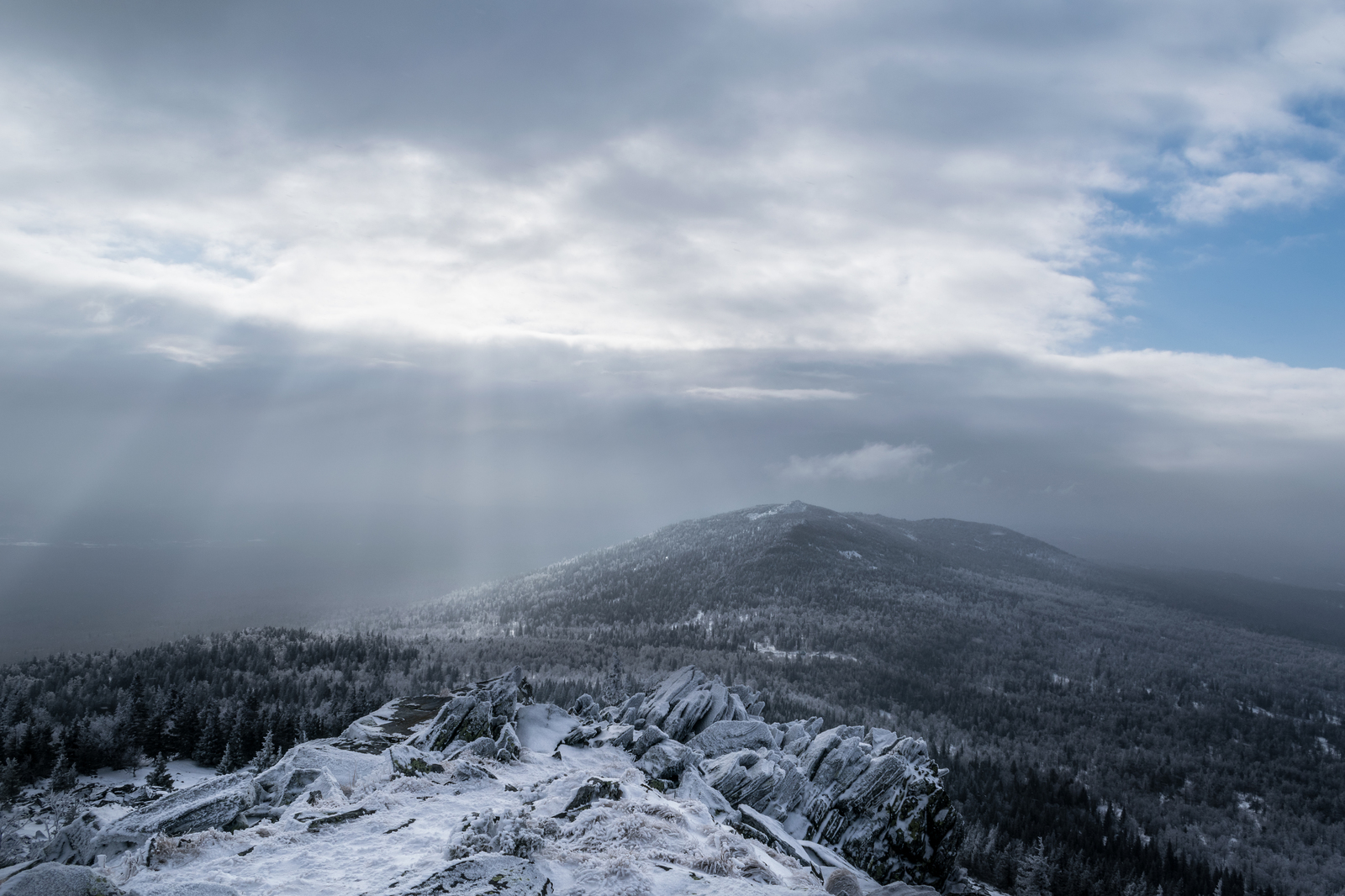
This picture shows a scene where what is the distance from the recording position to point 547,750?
165 ft

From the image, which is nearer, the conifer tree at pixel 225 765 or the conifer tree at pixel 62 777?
the conifer tree at pixel 225 765

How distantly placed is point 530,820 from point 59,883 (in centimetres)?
1435

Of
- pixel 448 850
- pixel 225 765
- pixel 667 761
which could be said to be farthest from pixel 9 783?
pixel 448 850

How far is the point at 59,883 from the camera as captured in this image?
14133 mm

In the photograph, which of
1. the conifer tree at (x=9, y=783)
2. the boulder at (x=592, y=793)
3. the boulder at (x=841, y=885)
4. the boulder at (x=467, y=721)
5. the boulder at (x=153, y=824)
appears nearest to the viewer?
the boulder at (x=153, y=824)

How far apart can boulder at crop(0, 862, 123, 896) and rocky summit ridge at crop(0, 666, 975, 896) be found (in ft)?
0.14

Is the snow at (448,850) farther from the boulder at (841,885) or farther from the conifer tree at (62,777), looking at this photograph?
the conifer tree at (62,777)

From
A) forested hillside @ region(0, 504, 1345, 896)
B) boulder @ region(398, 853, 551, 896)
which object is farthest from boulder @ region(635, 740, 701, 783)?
forested hillside @ region(0, 504, 1345, 896)

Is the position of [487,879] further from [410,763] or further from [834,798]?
[834,798]

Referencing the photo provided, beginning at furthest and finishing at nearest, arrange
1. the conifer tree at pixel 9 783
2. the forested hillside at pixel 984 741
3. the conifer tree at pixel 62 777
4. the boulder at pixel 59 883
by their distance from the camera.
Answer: the forested hillside at pixel 984 741 < the conifer tree at pixel 62 777 < the conifer tree at pixel 9 783 < the boulder at pixel 59 883

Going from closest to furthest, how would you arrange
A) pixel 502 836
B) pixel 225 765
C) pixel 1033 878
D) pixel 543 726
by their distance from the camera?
pixel 502 836 < pixel 543 726 < pixel 225 765 < pixel 1033 878

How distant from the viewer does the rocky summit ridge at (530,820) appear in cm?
1905

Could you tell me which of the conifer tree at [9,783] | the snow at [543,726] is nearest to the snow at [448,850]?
the snow at [543,726]

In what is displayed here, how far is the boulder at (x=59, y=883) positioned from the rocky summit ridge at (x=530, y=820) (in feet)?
0.14
